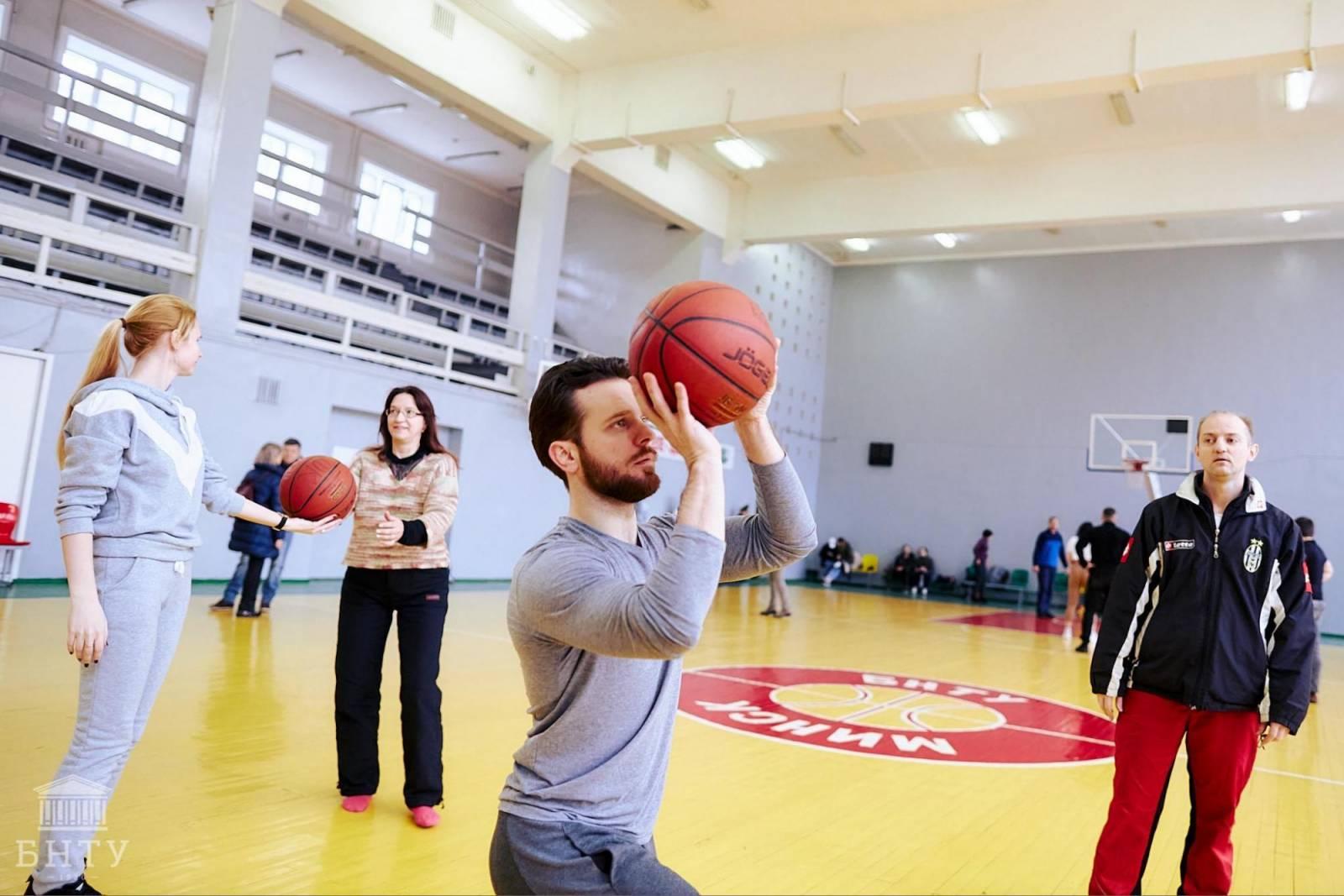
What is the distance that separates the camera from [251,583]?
840cm

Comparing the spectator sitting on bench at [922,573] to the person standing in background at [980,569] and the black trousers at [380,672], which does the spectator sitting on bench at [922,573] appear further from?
the black trousers at [380,672]

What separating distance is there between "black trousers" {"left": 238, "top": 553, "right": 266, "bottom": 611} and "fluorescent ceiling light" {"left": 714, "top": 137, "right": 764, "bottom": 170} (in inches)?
416

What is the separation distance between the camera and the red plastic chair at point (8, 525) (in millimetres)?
8250

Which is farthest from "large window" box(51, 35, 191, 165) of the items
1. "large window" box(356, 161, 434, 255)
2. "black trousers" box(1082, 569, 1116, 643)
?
"black trousers" box(1082, 569, 1116, 643)

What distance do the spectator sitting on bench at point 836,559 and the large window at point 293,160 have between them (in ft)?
41.1

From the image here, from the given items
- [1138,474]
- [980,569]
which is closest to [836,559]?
[980,569]

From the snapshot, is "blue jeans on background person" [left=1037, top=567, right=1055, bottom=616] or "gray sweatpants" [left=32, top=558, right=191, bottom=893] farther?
"blue jeans on background person" [left=1037, top=567, right=1055, bottom=616]

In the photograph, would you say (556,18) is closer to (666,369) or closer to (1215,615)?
(1215,615)

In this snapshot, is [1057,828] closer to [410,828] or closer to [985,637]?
[410,828]

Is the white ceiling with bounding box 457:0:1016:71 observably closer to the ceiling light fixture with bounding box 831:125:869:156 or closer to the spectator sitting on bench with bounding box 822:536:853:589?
the ceiling light fixture with bounding box 831:125:869:156

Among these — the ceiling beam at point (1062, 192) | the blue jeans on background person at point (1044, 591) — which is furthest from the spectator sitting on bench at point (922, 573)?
the ceiling beam at point (1062, 192)

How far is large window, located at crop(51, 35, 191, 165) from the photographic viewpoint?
13.9 m

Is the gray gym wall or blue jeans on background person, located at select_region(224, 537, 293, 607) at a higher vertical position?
the gray gym wall

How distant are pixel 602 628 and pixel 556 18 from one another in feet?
41.1
